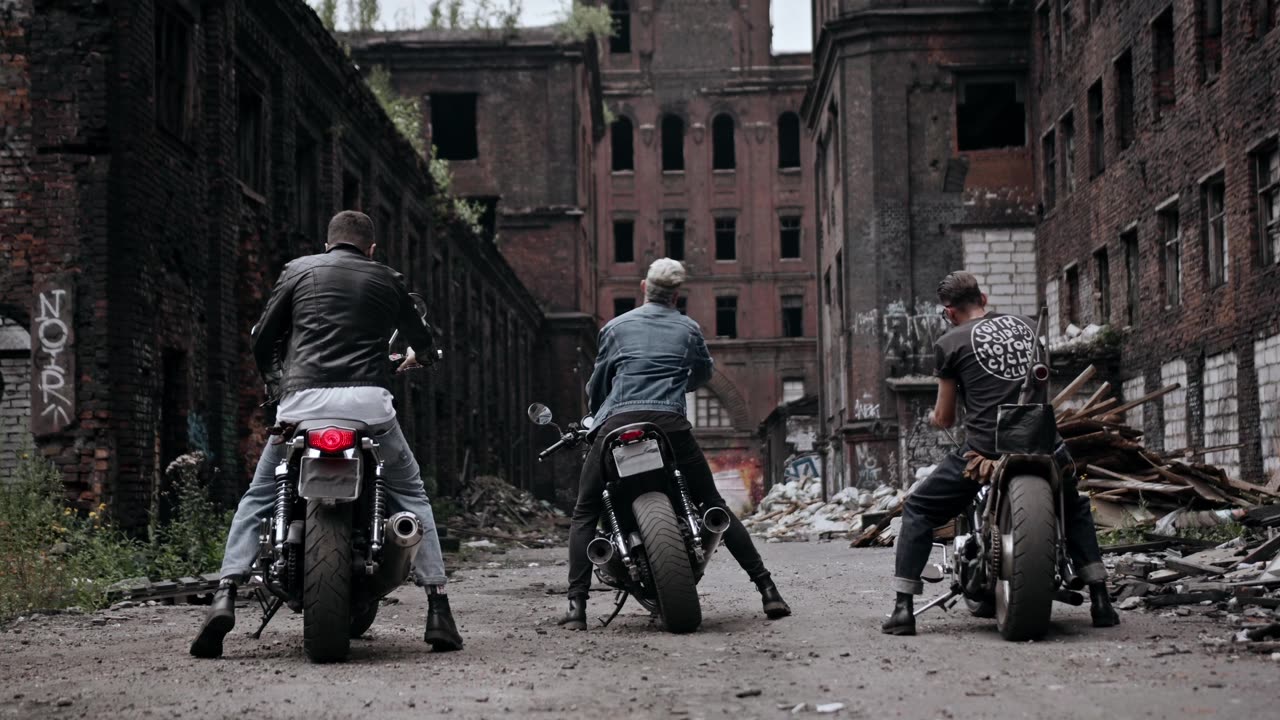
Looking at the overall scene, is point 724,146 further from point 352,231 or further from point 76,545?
point 352,231

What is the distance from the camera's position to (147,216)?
13.9 meters

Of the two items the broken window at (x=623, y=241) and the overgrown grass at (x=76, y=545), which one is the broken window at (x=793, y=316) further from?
the overgrown grass at (x=76, y=545)

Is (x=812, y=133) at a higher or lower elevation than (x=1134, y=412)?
higher

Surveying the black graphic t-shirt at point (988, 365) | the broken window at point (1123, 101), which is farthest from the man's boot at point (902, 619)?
the broken window at point (1123, 101)

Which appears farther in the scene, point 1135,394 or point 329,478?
point 1135,394

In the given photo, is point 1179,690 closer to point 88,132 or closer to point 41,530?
point 41,530

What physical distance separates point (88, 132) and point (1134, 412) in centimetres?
1812

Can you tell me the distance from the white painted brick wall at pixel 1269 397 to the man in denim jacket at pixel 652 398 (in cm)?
1283

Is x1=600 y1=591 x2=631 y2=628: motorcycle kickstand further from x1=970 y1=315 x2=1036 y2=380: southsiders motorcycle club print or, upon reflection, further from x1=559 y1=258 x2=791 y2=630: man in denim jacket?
x1=970 y1=315 x2=1036 y2=380: southsiders motorcycle club print

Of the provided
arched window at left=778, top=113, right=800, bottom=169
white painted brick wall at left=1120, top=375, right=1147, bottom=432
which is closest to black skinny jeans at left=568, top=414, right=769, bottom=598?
white painted brick wall at left=1120, top=375, right=1147, bottom=432

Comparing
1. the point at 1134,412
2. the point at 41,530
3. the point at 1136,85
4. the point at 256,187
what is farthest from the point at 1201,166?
the point at 41,530

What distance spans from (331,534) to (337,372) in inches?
28.9

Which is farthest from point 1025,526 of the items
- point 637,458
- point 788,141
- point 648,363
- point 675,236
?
point 788,141

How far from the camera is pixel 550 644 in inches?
274
